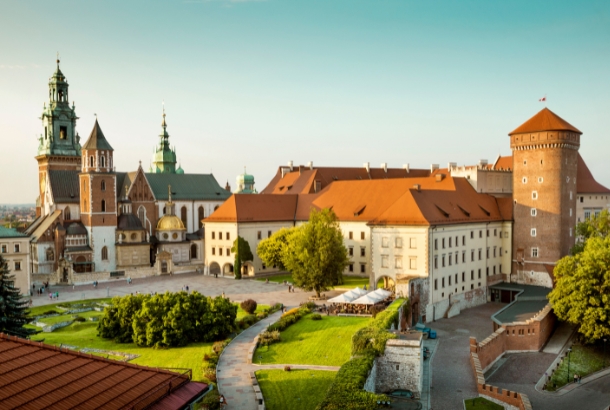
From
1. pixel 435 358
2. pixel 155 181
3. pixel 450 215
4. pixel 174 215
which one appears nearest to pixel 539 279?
pixel 450 215

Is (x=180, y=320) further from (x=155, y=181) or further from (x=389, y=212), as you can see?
(x=155, y=181)

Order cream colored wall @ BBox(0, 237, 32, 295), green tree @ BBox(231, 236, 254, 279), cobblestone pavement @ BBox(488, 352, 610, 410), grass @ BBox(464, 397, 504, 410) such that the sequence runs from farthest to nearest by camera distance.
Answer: green tree @ BBox(231, 236, 254, 279), cream colored wall @ BBox(0, 237, 32, 295), cobblestone pavement @ BBox(488, 352, 610, 410), grass @ BBox(464, 397, 504, 410)

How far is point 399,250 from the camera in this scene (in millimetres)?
53469

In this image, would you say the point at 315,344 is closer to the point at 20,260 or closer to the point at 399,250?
the point at 399,250

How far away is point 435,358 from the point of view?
40.1 metres

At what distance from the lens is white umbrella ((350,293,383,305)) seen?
44.9 metres

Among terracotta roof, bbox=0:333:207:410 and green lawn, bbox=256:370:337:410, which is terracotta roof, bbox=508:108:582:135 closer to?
green lawn, bbox=256:370:337:410

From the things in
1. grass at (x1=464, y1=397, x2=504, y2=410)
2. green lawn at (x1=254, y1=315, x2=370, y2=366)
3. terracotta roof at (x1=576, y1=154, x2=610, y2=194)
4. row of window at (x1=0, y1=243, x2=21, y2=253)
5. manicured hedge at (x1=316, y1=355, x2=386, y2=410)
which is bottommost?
grass at (x1=464, y1=397, x2=504, y2=410)

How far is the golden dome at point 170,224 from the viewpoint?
84.2 meters

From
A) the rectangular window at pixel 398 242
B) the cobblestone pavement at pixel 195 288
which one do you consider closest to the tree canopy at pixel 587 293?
the rectangular window at pixel 398 242

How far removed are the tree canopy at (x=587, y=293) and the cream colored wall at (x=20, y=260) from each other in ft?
172

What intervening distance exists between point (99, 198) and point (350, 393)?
6238 centimetres

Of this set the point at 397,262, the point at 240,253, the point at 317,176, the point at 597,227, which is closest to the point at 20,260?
the point at 240,253

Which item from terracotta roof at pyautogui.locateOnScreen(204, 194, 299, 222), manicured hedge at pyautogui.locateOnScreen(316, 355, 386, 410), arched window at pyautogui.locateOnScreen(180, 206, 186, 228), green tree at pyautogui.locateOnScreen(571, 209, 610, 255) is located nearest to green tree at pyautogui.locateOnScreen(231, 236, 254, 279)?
terracotta roof at pyautogui.locateOnScreen(204, 194, 299, 222)
